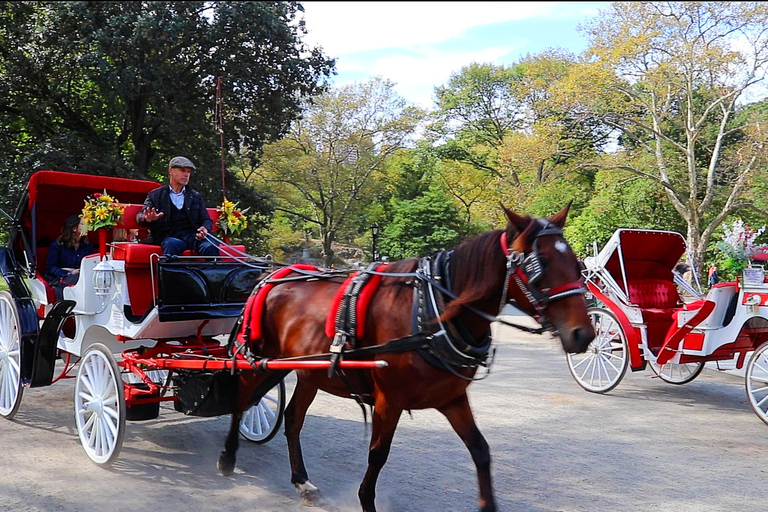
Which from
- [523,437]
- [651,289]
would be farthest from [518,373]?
[523,437]

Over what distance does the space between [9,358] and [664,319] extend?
7.12 meters

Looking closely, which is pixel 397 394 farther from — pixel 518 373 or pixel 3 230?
pixel 3 230

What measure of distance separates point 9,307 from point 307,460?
3450 millimetres

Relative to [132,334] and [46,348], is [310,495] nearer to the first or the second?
[132,334]

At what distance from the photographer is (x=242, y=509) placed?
4242mm

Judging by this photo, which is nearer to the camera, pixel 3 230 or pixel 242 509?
pixel 242 509

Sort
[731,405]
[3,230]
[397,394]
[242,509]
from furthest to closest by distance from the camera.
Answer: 1. [3,230]
2. [731,405]
3. [242,509]
4. [397,394]

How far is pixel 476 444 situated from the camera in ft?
12.4

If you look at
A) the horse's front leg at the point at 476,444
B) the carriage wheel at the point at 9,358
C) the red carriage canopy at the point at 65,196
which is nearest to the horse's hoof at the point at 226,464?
the horse's front leg at the point at 476,444

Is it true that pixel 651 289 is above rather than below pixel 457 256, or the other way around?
below

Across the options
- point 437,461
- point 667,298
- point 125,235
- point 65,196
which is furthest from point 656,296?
point 65,196

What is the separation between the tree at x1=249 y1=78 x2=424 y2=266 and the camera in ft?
94.5

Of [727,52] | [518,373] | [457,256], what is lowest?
[518,373]

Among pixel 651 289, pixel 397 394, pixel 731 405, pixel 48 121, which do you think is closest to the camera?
pixel 397 394
